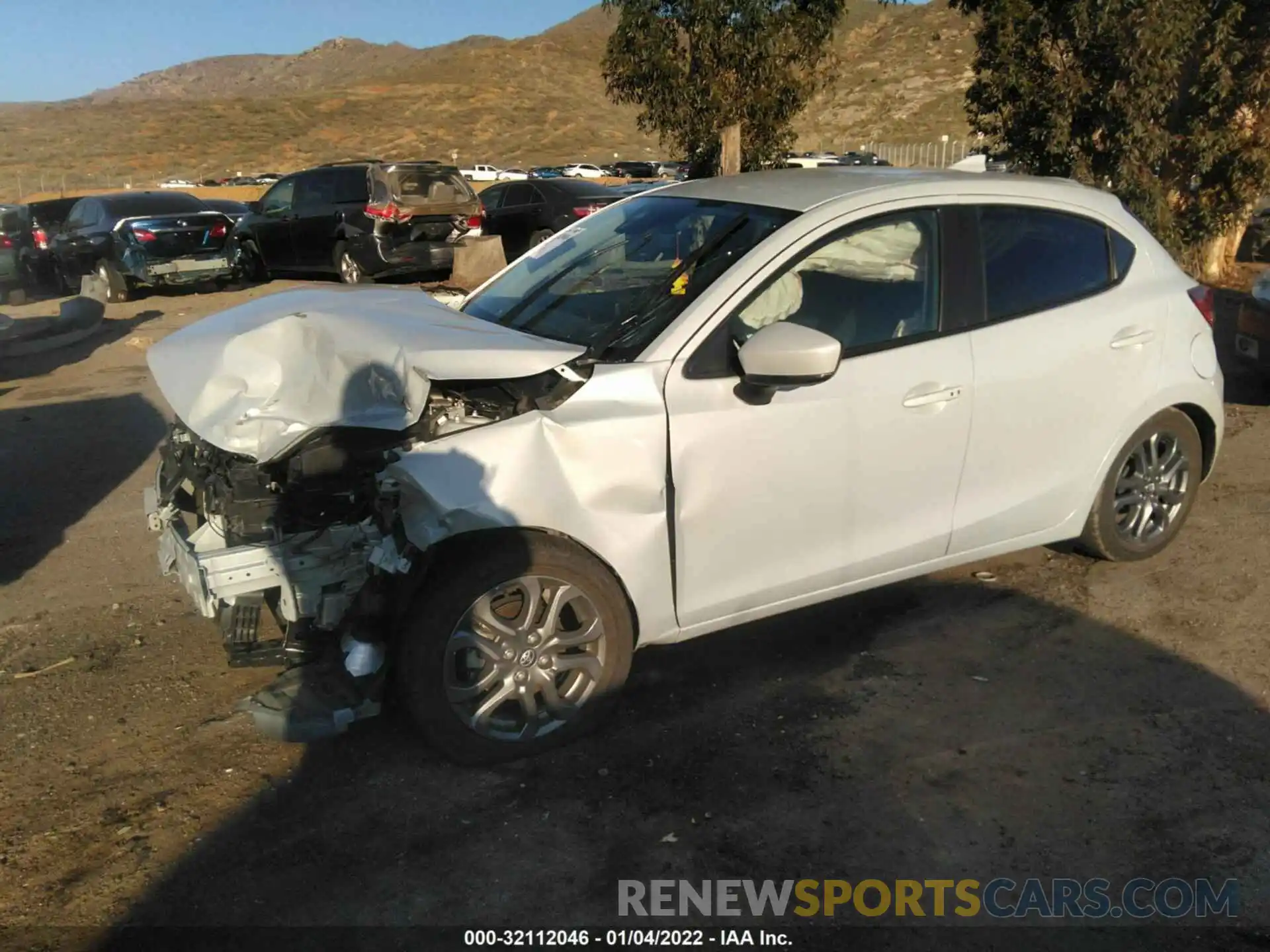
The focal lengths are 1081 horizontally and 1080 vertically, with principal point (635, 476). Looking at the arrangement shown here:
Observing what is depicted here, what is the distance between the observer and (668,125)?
516 inches

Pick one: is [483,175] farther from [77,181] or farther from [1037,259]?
[1037,259]

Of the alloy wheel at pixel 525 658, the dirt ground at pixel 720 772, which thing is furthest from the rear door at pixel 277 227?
the alloy wheel at pixel 525 658

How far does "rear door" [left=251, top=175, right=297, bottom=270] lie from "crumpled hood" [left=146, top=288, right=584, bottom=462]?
1320 centimetres

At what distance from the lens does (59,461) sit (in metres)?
7.38

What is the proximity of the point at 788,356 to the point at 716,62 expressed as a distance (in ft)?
33.3

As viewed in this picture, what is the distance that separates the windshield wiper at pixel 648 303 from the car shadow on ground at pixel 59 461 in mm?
3194

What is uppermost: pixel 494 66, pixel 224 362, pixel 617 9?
pixel 494 66

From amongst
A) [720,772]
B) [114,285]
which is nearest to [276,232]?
[114,285]

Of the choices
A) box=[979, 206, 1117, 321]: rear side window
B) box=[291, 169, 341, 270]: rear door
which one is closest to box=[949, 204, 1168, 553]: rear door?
box=[979, 206, 1117, 321]: rear side window

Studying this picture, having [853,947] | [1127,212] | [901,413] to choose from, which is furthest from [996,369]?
[853,947]

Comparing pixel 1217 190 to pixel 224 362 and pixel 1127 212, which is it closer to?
pixel 1127 212

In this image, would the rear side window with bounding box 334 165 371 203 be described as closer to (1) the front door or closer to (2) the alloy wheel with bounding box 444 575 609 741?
(1) the front door

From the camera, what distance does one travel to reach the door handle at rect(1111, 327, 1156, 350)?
4.48 m

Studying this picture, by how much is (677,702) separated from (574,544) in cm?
86
